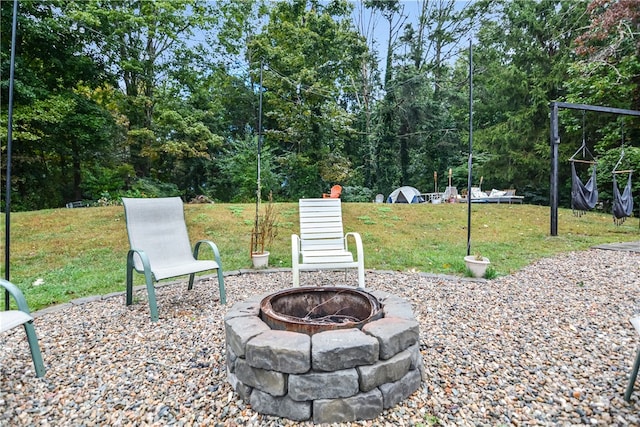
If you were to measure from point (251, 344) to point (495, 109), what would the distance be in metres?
14.8

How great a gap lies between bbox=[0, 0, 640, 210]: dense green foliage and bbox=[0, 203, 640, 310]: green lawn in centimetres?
305

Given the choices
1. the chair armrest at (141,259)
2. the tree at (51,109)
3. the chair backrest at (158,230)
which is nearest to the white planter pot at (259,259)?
the chair backrest at (158,230)

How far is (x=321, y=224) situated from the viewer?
3738mm

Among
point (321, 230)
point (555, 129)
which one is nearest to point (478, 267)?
point (321, 230)

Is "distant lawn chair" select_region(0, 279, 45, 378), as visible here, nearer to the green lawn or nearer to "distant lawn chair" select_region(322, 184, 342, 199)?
the green lawn

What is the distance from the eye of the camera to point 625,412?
4.85ft

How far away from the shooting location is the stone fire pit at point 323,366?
1.47 meters

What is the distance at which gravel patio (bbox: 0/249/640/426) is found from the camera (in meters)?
1.51

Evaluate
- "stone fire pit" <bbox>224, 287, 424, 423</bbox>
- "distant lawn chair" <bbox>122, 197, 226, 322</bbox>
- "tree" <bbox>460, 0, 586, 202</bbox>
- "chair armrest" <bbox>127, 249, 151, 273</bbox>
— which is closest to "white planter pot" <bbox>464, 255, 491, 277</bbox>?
"stone fire pit" <bbox>224, 287, 424, 423</bbox>

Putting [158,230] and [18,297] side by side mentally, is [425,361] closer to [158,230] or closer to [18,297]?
[18,297]

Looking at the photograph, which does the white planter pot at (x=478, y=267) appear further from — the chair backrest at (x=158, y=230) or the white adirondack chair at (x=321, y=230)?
the chair backrest at (x=158, y=230)

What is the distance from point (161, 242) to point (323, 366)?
7.33 feet

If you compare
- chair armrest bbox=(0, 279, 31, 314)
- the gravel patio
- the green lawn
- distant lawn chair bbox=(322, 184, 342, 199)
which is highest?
distant lawn chair bbox=(322, 184, 342, 199)

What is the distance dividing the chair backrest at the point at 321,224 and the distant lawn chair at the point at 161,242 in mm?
1032
